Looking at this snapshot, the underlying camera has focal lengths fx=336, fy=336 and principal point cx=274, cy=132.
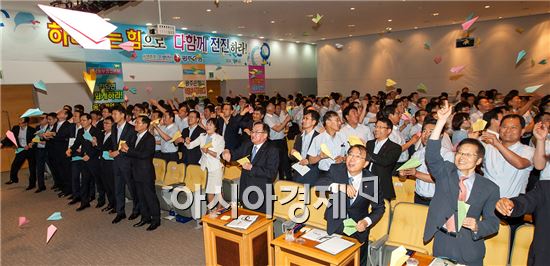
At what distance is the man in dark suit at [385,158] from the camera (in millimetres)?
3648

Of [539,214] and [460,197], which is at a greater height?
[460,197]

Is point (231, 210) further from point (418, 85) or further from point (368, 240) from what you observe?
point (418, 85)

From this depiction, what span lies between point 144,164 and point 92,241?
1208 mm

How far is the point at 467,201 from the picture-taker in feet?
7.45

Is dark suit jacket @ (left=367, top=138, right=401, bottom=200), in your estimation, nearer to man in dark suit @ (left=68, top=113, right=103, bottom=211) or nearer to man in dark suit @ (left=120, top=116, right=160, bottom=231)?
man in dark suit @ (left=120, top=116, right=160, bottom=231)

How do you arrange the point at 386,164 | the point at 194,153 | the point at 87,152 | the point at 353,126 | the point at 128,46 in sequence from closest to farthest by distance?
the point at 386,164
the point at 353,126
the point at 87,152
the point at 194,153
the point at 128,46

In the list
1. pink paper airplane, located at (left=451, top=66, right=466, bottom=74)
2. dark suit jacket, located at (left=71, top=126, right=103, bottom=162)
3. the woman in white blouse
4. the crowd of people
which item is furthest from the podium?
pink paper airplane, located at (left=451, top=66, right=466, bottom=74)

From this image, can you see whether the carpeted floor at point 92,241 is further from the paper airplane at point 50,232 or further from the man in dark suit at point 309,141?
the man in dark suit at point 309,141

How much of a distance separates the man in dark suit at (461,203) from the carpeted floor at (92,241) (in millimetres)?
2616

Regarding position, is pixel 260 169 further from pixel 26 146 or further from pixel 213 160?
pixel 26 146

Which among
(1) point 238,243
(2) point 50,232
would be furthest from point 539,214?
(2) point 50,232

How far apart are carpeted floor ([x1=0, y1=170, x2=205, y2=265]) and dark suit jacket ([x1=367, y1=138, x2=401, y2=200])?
223 centimetres

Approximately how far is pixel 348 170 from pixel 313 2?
6.74 m

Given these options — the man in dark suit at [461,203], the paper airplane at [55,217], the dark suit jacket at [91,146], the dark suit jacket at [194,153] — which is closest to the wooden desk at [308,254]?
the man in dark suit at [461,203]
